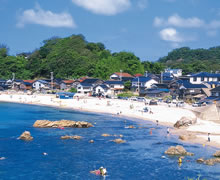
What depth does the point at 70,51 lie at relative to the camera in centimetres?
12925

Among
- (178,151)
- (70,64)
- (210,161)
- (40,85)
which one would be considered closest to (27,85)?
(40,85)

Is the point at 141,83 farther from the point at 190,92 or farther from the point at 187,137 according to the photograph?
the point at 187,137

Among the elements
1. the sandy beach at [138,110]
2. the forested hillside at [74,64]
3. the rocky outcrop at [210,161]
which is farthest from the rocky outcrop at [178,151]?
the forested hillside at [74,64]

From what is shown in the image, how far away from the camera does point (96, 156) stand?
3444 cm

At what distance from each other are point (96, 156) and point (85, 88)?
64.1m

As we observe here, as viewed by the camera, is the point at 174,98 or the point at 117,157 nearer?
the point at 117,157

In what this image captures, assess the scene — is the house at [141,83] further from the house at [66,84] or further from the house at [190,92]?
the house at [66,84]

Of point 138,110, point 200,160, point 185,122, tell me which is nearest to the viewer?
point 200,160

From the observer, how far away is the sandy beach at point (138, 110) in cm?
4600

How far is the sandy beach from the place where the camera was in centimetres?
4600

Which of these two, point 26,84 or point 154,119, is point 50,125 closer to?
point 154,119

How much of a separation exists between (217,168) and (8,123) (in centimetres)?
3711

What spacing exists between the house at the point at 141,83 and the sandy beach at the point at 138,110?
809 inches

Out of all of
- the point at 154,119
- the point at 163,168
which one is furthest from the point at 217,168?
the point at 154,119
